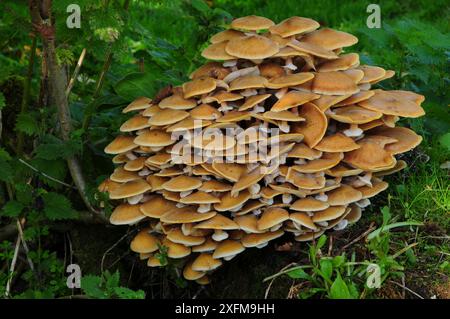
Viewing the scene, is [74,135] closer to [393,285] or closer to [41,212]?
[41,212]

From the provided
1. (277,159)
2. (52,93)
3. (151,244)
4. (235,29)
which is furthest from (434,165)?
(52,93)

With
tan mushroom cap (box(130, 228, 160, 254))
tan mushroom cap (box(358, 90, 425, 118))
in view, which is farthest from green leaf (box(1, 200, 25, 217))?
tan mushroom cap (box(358, 90, 425, 118))

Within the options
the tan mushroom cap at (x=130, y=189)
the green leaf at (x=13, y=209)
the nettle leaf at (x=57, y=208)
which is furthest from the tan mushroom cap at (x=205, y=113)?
the green leaf at (x=13, y=209)

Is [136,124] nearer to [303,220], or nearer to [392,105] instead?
[303,220]

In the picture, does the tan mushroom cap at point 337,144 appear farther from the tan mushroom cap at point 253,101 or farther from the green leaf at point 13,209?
the green leaf at point 13,209

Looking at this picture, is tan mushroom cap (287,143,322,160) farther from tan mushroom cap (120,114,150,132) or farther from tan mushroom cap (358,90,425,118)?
tan mushroom cap (120,114,150,132)

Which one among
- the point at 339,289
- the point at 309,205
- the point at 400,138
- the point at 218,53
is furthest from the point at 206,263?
the point at 400,138

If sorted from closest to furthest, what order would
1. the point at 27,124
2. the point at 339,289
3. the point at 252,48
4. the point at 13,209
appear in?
the point at 339,289 < the point at 252,48 < the point at 13,209 < the point at 27,124
